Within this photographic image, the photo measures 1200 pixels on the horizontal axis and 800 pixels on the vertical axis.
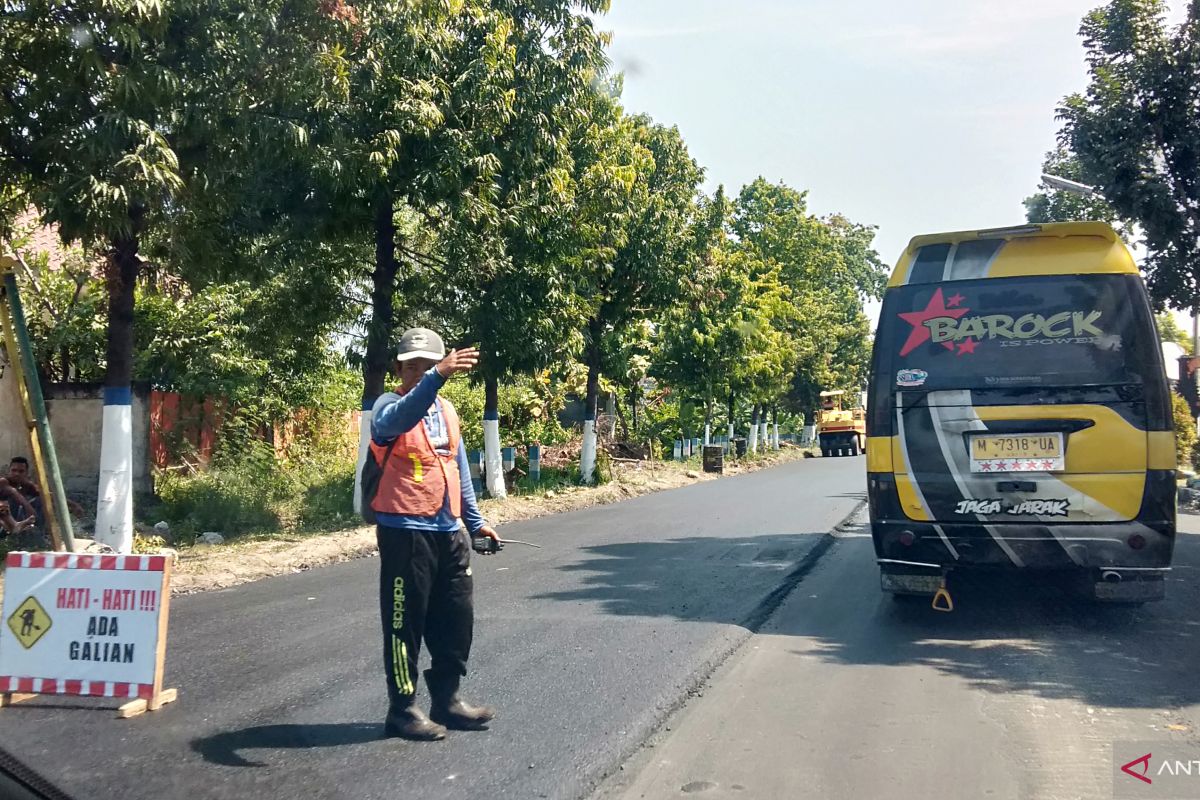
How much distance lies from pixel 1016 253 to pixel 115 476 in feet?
28.0

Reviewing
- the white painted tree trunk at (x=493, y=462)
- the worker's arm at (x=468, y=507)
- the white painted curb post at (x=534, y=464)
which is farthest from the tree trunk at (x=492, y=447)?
the worker's arm at (x=468, y=507)

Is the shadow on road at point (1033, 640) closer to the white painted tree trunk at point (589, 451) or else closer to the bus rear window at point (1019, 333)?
the bus rear window at point (1019, 333)

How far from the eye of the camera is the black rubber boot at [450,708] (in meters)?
5.09

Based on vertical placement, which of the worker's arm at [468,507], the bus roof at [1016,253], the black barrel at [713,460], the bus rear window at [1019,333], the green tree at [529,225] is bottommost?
the black barrel at [713,460]

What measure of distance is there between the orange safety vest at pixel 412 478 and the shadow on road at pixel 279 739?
112 cm

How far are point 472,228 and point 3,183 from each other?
641 cm

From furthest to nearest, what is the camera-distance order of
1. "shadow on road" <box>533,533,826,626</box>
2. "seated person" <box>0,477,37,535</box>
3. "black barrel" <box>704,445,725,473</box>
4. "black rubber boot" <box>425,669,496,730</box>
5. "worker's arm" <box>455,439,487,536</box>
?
"black barrel" <box>704,445,725,473</box>, "seated person" <box>0,477,37,535</box>, "shadow on road" <box>533,533,826,626</box>, "worker's arm" <box>455,439,487,536</box>, "black rubber boot" <box>425,669,496,730</box>

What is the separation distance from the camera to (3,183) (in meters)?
9.17

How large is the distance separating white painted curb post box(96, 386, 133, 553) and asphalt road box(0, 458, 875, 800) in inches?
65.2

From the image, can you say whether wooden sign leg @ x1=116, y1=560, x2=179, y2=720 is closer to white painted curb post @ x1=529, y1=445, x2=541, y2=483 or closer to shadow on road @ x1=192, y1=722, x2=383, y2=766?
shadow on road @ x1=192, y1=722, x2=383, y2=766

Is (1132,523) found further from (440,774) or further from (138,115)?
(138,115)

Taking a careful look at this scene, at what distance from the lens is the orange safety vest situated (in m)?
4.84

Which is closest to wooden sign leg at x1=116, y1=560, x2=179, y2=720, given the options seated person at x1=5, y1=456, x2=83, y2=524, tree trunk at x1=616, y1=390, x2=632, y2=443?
seated person at x1=5, y1=456, x2=83, y2=524

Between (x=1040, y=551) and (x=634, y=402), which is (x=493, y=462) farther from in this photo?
(x=634, y=402)
